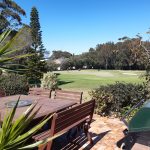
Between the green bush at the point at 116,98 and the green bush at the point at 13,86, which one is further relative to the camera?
the green bush at the point at 13,86

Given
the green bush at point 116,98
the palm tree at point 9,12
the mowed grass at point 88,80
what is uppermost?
the palm tree at point 9,12

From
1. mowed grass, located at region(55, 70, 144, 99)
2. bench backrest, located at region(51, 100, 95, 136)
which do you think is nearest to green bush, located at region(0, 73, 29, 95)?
mowed grass, located at region(55, 70, 144, 99)

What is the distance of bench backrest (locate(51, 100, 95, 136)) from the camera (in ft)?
13.4

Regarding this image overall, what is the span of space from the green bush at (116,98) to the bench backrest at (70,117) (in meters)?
2.45

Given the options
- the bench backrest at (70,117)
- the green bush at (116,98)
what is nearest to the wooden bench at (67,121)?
the bench backrest at (70,117)

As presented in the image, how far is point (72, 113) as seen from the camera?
4.62m

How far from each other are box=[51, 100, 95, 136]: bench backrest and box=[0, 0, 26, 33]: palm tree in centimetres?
2292

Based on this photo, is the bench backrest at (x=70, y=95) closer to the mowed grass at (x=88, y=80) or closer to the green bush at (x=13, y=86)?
the mowed grass at (x=88, y=80)

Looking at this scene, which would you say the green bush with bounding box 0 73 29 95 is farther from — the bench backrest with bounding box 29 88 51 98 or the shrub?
the bench backrest with bounding box 29 88 51 98

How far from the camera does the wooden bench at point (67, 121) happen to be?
4.06m

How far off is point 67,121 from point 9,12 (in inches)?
1054

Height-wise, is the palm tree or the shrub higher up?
the palm tree

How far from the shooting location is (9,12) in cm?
2861

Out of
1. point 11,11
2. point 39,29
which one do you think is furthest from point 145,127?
point 39,29
